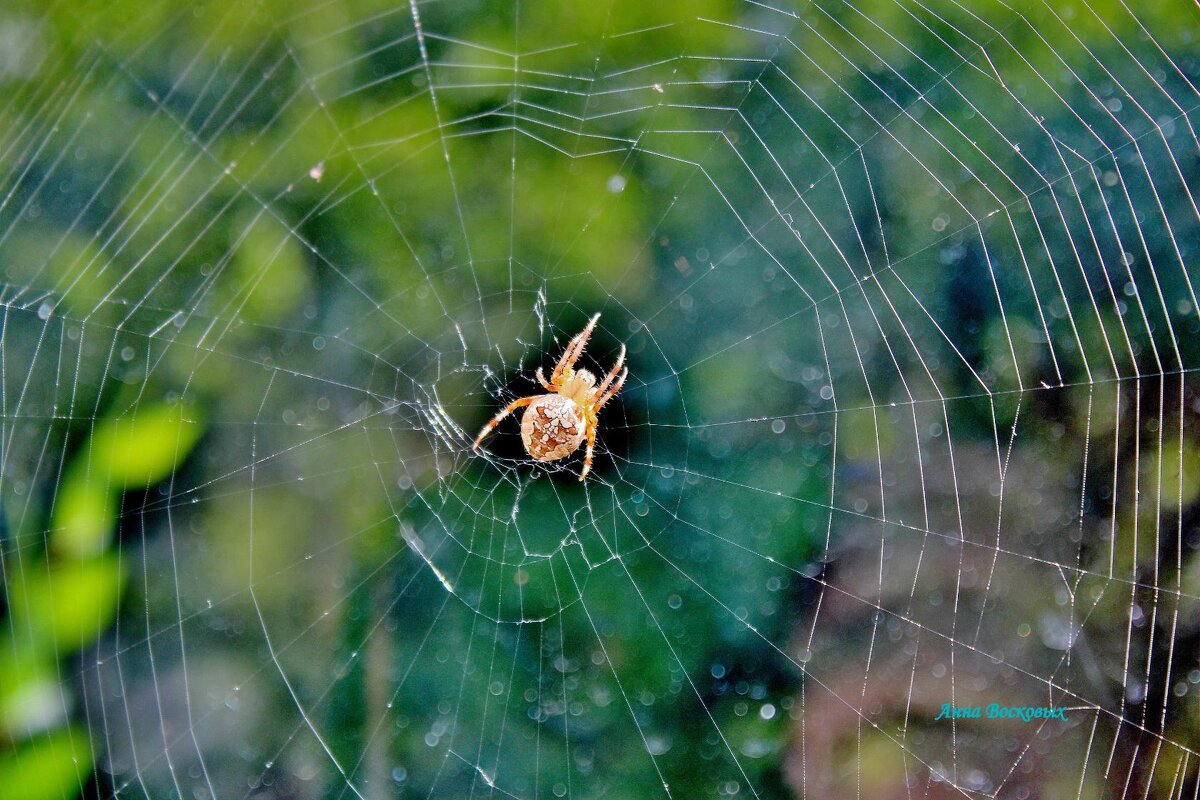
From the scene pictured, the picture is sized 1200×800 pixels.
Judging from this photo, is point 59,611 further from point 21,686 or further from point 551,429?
point 551,429

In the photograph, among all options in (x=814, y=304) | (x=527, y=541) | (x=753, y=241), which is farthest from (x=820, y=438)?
(x=527, y=541)

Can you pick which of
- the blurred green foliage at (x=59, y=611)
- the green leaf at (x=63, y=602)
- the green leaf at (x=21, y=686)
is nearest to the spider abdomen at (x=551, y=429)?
the blurred green foliage at (x=59, y=611)

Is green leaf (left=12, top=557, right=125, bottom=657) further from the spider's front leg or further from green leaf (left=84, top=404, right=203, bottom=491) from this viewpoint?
the spider's front leg

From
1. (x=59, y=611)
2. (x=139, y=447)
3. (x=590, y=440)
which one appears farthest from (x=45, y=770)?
(x=590, y=440)

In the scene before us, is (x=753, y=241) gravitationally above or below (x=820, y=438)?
above

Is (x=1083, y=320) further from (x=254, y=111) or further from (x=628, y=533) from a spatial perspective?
(x=254, y=111)

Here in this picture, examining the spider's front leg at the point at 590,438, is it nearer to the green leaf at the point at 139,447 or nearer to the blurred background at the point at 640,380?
the blurred background at the point at 640,380
